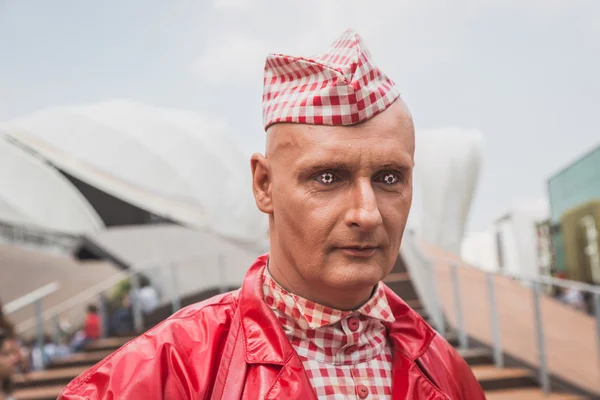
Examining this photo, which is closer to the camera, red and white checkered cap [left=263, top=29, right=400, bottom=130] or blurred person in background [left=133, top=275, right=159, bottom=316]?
red and white checkered cap [left=263, top=29, right=400, bottom=130]

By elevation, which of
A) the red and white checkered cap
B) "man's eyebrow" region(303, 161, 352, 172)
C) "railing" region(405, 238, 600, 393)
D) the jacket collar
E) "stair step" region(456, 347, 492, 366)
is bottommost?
"stair step" region(456, 347, 492, 366)

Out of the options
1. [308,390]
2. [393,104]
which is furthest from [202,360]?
[393,104]

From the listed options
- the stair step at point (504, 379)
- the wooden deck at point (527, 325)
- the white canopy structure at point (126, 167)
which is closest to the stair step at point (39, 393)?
the stair step at point (504, 379)

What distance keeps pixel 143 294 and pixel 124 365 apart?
792 cm

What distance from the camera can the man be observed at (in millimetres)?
1241

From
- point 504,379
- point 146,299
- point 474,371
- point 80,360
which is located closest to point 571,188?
point 146,299

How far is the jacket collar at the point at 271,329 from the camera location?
1.27m

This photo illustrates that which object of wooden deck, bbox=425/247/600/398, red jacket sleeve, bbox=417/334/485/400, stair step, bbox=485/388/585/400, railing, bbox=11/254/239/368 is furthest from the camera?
railing, bbox=11/254/239/368

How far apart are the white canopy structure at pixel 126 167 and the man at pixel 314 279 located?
20852mm

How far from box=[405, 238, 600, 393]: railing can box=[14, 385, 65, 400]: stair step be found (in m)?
3.93

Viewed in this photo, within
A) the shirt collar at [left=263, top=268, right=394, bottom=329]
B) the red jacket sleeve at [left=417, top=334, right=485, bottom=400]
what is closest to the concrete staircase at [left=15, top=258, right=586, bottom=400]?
the red jacket sleeve at [left=417, top=334, right=485, bottom=400]

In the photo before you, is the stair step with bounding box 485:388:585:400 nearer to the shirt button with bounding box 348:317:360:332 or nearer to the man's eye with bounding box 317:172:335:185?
the shirt button with bounding box 348:317:360:332

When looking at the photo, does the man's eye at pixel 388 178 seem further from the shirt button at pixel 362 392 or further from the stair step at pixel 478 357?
the stair step at pixel 478 357

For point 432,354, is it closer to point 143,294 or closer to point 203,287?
point 143,294
